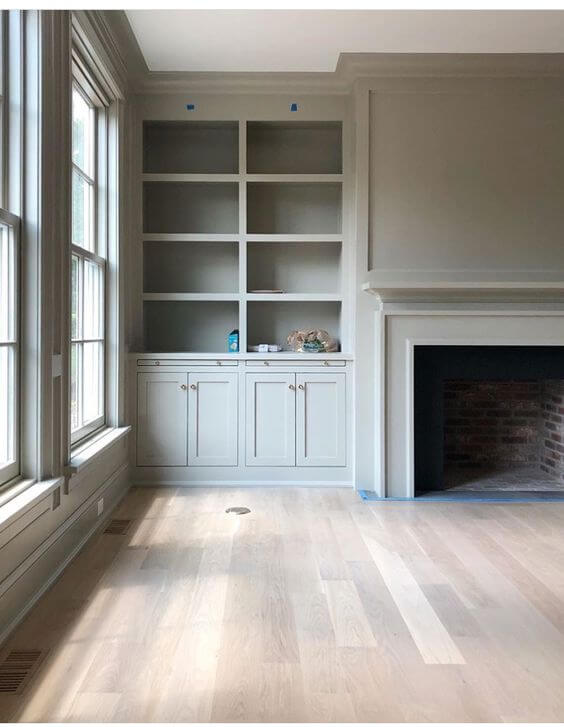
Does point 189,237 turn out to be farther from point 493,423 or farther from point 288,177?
point 493,423

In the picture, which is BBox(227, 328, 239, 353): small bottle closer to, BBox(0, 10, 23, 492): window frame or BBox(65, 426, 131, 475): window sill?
BBox(65, 426, 131, 475): window sill

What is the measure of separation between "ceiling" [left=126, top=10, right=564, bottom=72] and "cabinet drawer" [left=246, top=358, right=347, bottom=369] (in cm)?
213

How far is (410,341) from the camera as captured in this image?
4.66 m

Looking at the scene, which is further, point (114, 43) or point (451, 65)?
point (451, 65)

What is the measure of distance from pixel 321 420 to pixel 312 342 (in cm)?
61

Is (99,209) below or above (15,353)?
above

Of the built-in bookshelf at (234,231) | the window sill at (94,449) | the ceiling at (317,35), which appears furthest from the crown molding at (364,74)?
the window sill at (94,449)

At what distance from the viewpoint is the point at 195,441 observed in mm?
4926

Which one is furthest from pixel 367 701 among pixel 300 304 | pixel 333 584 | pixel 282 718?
pixel 300 304

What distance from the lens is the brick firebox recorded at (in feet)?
18.2

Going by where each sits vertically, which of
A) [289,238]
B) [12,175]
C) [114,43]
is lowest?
[12,175]

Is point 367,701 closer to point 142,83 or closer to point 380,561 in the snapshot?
point 380,561

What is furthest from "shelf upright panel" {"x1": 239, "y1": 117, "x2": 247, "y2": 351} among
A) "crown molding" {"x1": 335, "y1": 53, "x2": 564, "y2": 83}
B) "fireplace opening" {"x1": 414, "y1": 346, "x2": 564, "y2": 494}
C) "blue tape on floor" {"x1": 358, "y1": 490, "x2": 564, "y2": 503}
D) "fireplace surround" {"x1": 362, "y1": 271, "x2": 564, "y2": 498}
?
"blue tape on floor" {"x1": 358, "y1": 490, "x2": 564, "y2": 503}

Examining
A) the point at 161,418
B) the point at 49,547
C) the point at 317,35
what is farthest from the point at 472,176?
the point at 49,547
